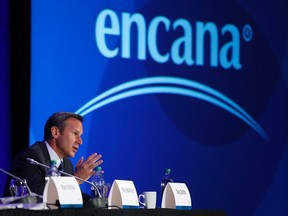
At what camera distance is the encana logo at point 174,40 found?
6078 mm

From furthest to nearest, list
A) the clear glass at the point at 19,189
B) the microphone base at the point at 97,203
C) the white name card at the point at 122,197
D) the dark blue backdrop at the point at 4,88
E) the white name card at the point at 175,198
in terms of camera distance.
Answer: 1. the dark blue backdrop at the point at 4,88
2. the white name card at the point at 175,198
3. the white name card at the point at 122,197
4. the clear glass at the point at 19,189
5. the microphone base at the point at 97,203

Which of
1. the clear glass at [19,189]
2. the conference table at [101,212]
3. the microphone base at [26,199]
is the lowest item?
the conference table at [101,212]

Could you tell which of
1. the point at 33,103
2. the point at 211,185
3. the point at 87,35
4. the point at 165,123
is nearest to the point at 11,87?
the point at 33,103

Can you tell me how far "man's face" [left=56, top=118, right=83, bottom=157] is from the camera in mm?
5109

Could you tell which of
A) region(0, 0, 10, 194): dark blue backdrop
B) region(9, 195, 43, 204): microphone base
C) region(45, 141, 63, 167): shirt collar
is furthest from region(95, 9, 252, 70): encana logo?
region(9, 195, 43, 204): microphone base

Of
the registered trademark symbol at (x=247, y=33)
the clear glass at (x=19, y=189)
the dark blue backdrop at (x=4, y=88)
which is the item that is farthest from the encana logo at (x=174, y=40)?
the clear glass at (x=19, y=189)

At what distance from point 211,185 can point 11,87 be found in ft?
6.48

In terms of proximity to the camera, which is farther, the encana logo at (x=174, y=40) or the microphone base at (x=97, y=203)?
the encana logo at (x=174, y=40)

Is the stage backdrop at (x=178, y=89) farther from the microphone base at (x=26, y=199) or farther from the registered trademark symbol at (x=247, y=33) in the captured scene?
the microphone base at (x=26, y=199)

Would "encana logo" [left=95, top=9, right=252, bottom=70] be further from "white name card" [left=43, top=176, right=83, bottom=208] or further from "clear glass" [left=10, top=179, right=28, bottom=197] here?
"white name card" [left=43, top=176, right=83, bottom=208]

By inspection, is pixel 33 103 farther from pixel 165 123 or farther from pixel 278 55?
pixel 278 55

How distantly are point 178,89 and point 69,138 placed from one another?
1.62 meters

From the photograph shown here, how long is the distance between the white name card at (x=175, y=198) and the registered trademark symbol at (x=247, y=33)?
2.90 meters

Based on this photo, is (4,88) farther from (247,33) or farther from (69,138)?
(247,33)
